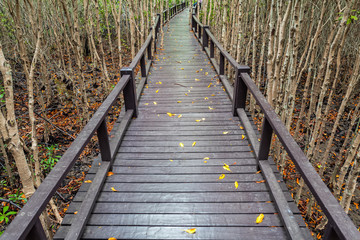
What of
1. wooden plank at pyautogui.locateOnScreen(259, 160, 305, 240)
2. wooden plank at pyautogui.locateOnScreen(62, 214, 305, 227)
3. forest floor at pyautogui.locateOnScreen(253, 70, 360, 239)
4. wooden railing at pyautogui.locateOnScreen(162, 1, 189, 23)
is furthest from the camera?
wooden railing at pyautogui.locateOnScreen(162, 1, 189, 23)

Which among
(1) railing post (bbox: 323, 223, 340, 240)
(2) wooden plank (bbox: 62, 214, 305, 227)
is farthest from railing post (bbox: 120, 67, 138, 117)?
(1) railing post (bbox: 323, 223, 340, 240)

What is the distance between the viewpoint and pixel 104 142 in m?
3.17

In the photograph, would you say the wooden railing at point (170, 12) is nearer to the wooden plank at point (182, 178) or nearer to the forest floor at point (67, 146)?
the forest floor at point (67, 146)

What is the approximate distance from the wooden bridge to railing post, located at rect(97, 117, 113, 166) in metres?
0.02

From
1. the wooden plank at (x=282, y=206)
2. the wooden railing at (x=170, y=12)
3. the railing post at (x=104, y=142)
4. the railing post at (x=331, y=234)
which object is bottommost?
the wooden plank at (x=282, y=206)

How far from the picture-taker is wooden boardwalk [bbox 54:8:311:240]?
2.46 meters

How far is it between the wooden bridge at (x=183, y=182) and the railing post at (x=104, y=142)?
0.05 ft

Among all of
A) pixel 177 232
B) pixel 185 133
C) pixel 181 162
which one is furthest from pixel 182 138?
pixel 177 232

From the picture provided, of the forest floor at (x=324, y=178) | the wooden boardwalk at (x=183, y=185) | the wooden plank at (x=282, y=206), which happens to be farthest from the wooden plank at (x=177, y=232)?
the forest floor at (x=324, y=178)

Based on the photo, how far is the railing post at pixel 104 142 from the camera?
3.04m

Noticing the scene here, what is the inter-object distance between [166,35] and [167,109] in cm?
1114

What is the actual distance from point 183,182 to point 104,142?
3.77 feet

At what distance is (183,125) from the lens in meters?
4.57

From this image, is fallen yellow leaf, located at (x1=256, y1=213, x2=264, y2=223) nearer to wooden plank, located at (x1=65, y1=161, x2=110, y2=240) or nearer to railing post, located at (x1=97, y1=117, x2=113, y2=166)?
wooden plank, located at (x1=65, y1=161, x2=110, y2=240)
